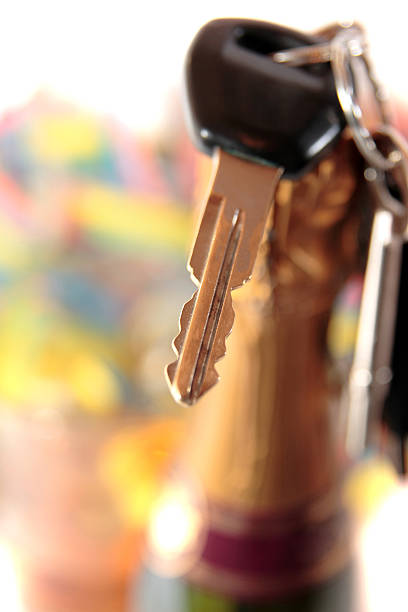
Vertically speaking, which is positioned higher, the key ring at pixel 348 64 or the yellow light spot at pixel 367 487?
the key ring at pixel 348 64

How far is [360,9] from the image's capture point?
2.56 feet

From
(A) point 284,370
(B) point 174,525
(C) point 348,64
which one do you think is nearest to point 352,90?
(C) point 348,64

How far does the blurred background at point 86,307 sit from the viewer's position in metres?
0.47

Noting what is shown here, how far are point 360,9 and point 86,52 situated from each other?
0.29 meters

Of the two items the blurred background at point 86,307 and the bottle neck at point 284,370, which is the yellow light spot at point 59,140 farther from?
the bottle neck at point 284,370

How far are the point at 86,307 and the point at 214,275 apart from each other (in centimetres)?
36

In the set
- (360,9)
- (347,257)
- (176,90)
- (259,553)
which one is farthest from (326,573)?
(360,9)

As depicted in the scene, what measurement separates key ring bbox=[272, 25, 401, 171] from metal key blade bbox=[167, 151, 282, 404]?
47mm

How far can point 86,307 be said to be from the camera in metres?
0.55

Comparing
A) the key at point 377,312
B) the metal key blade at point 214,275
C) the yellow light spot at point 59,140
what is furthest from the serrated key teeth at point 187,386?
the yellow light spot at point 59,140

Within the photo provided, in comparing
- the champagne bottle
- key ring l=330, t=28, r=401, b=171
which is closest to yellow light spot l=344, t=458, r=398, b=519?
the champagne bottle

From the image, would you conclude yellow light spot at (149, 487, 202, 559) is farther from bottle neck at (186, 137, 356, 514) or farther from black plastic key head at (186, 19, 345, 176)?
black plastic key head at (186, 19, 345, 176)

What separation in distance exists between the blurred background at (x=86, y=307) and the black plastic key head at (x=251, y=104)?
0.79ft

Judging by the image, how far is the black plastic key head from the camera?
218mm
